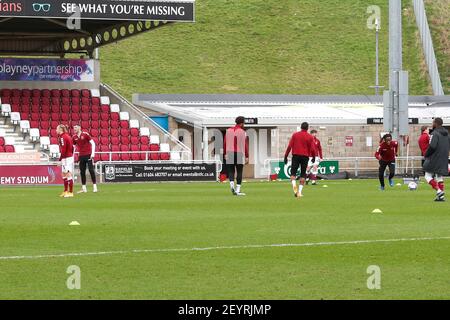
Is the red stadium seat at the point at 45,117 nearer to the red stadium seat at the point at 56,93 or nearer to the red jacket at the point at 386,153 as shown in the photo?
the red stadium seat at the point at 56,93

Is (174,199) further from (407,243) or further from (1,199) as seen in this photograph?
(407,243)

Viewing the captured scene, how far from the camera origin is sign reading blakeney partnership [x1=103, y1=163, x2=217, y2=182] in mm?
47128

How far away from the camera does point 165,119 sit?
57.5 metres

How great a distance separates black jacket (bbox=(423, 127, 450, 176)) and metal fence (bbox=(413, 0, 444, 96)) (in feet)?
171

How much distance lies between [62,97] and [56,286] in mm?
42195

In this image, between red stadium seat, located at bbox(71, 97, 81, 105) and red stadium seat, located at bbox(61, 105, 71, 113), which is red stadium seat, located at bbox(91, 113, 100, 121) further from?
red stadium seat, located at bbox(71, 97, 81, 105)

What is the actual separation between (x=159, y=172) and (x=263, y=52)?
3981 cm

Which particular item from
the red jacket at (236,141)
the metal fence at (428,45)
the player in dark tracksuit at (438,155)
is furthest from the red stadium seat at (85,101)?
the metal fence at (428,45)

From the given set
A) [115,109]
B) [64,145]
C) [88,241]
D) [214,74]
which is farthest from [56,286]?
[214,74]

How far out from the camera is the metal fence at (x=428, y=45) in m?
81.2

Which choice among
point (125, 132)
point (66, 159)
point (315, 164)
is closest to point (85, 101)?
point (125, 132)

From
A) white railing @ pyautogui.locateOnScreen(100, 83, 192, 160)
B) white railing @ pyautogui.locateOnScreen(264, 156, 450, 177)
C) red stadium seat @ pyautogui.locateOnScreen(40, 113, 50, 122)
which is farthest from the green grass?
red stadium seat @ pyautogui.locateOnScreen(40, 113, 50, 122)

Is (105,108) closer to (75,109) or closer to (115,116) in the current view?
(115,116)

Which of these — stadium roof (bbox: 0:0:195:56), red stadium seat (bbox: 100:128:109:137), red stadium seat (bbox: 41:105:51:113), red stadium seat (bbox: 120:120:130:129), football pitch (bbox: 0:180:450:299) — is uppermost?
stadium roof (bbox: 0:0:195:56)
